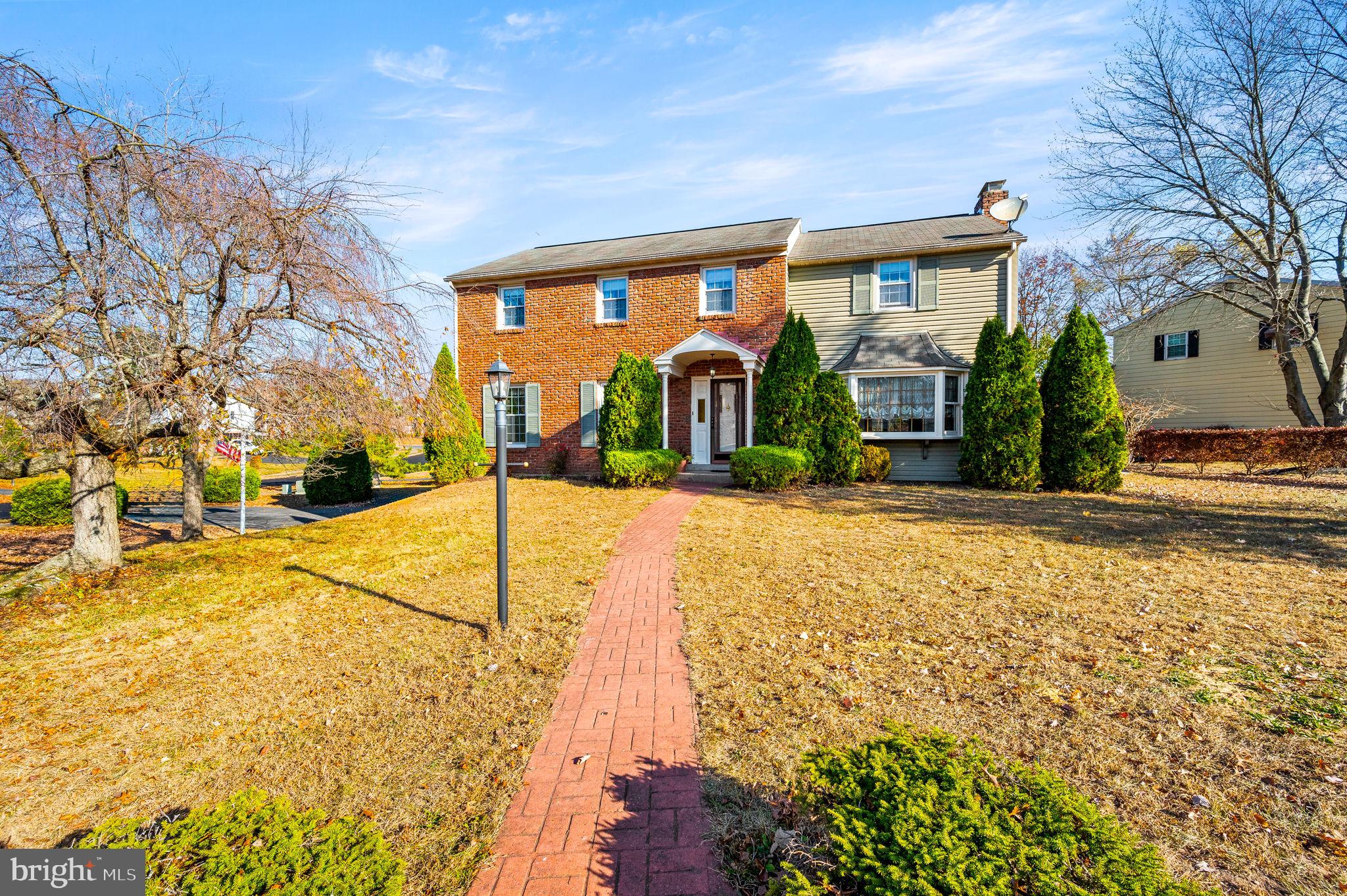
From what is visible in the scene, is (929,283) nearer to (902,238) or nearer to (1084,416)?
(902,238)

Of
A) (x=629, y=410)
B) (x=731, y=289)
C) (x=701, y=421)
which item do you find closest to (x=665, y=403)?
(x=629, y=410)

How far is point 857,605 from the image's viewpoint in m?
5.20

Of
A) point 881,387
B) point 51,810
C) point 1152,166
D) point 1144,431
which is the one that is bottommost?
point 51,810

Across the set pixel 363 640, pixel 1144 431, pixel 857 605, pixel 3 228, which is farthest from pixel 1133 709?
pixel 1144 431

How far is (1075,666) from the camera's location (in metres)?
3.94

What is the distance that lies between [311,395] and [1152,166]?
20952 millimetres

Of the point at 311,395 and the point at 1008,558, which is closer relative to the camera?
the point at 311,395

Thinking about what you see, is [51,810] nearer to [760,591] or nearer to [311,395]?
[311,395]

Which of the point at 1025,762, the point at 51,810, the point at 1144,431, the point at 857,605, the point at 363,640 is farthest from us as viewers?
the point at 1144,431

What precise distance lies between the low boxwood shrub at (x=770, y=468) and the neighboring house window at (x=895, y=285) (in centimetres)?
482

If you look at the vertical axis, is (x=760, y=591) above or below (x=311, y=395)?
below

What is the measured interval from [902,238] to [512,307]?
415 inches

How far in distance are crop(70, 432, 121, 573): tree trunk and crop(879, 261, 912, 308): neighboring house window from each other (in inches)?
548

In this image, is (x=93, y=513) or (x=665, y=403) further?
(x=665, y=403)
